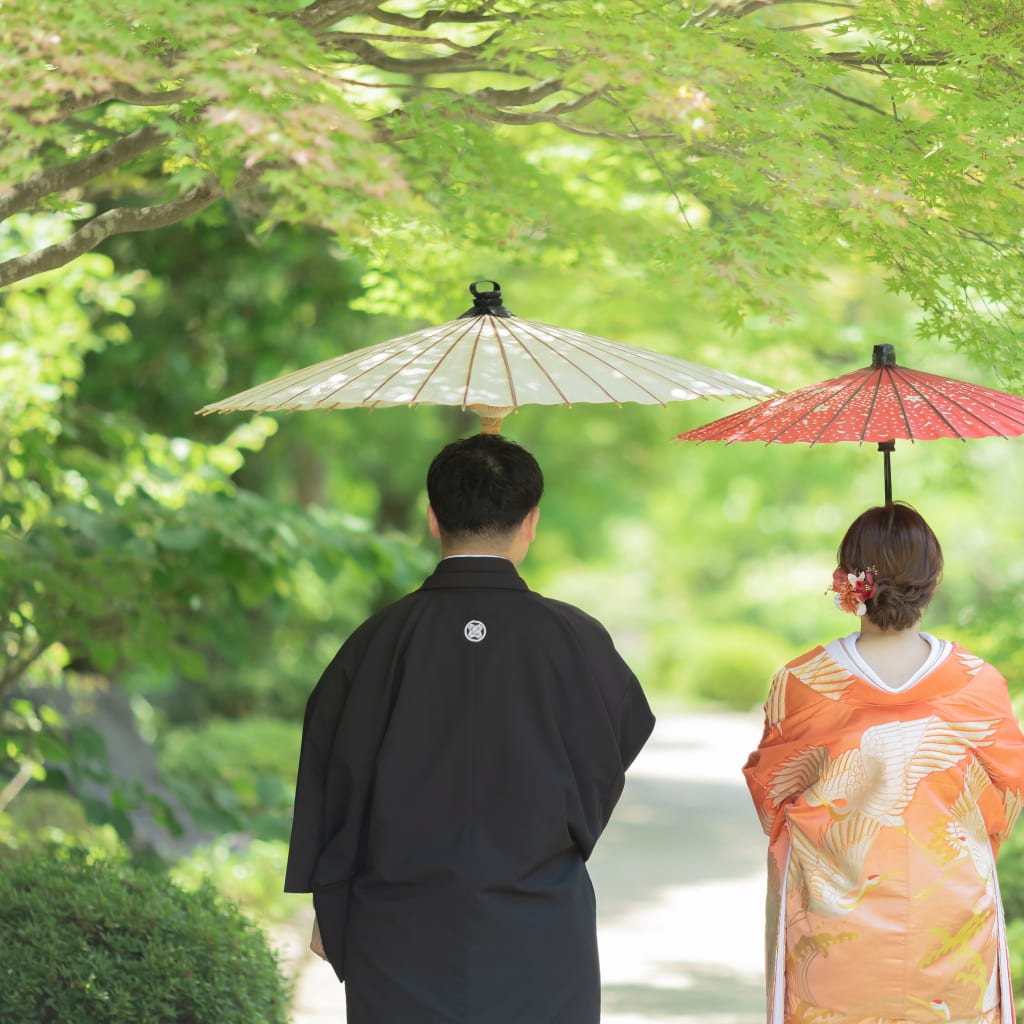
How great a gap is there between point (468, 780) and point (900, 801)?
3.34 feet

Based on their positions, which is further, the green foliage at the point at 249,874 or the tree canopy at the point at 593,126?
the green foliage at the point at 249,874

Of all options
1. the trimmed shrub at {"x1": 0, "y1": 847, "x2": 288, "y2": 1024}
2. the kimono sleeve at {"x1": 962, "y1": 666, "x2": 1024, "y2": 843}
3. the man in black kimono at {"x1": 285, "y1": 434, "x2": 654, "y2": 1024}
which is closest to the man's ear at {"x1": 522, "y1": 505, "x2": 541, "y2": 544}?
the man in black kimono at {"x1": 285, "y1": 434, "x2": 654, "y2": 1024}

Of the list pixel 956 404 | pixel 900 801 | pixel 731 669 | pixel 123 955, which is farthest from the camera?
pixel 731 669

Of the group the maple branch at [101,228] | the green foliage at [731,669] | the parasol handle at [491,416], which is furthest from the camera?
the green foliage at [731,669]

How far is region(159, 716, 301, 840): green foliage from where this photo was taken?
5598mm

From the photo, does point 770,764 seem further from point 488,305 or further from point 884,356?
point 488,305

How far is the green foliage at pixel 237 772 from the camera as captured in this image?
18.4 feet

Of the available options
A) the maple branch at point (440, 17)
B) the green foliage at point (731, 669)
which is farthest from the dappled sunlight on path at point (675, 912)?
the green foliage at point (731, 669)

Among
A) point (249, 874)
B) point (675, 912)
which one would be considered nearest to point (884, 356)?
point (675, 912)

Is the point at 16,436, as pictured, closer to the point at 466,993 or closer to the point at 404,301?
the point at 404,301

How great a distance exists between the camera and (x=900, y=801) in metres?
3.08

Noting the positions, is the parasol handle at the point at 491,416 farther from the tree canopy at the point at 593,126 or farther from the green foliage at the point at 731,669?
the green foliage at the point at 731,669

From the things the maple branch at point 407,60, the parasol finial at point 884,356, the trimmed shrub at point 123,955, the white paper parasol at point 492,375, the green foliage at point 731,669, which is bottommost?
the trimmed shrub at point 123,955

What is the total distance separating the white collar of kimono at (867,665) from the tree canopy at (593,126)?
949 mm
